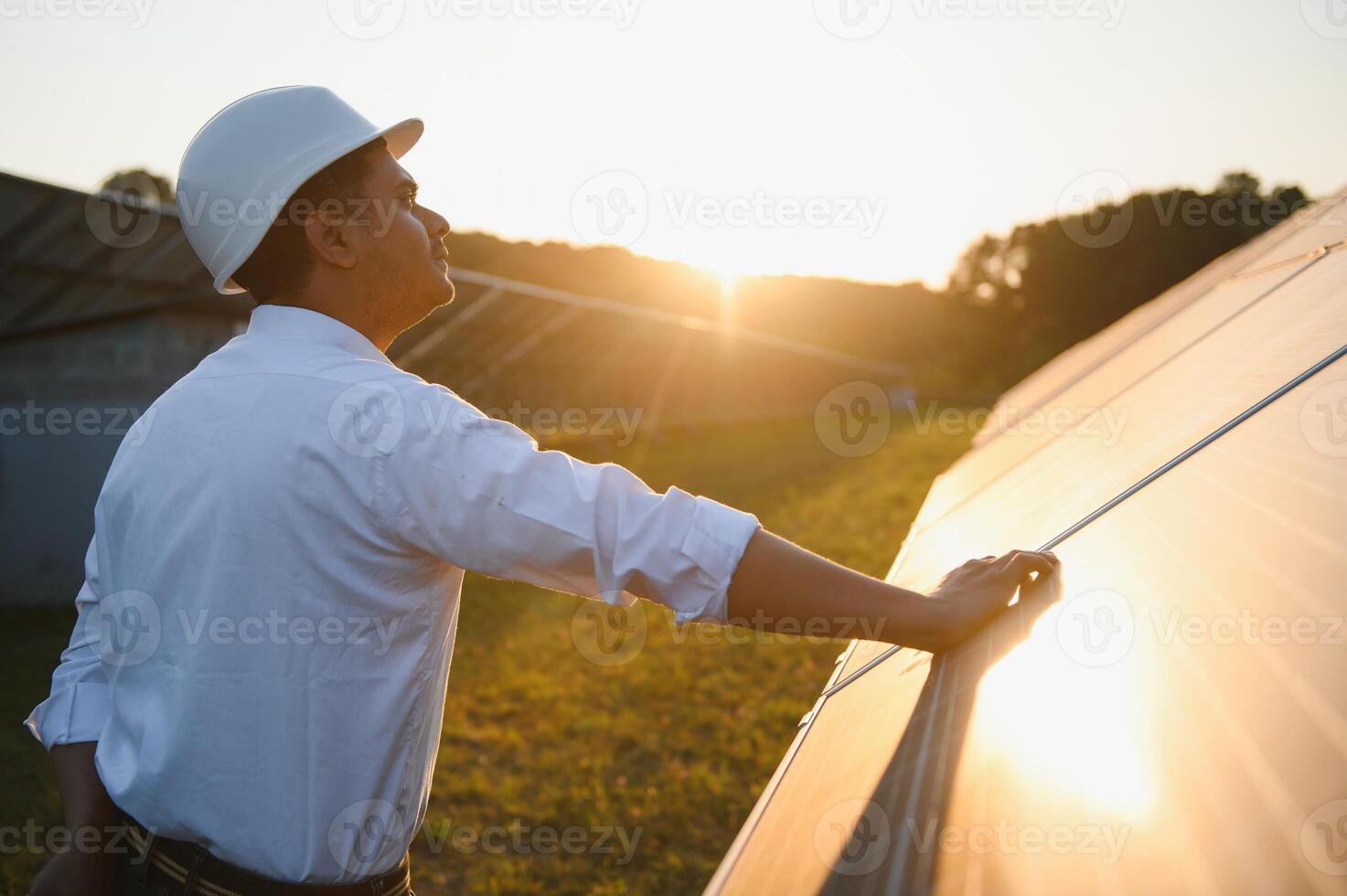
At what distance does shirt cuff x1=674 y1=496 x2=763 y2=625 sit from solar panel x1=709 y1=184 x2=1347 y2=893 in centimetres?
29

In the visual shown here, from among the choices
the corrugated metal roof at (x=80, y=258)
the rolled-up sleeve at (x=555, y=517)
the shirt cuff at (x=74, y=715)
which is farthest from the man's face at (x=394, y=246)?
the corrugated metal roof at (x=80, y=258)

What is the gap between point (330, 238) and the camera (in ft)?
5.09

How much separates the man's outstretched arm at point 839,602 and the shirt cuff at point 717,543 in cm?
2

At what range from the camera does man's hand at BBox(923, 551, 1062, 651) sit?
4.34 ft

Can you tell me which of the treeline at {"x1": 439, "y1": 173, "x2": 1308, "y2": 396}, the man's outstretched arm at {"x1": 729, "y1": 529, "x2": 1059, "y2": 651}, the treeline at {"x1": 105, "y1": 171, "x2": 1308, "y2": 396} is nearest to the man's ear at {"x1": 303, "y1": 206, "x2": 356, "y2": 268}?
the man's outstretched arm at {"x1": 729, "y1": 529, "x2": 1059, "y2": 651}

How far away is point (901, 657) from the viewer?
1574 mm

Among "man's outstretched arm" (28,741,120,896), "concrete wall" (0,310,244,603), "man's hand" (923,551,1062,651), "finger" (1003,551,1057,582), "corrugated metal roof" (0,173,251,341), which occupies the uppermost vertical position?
"finger" (1003,551,1057,582)

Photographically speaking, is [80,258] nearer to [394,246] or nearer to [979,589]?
[394,246]

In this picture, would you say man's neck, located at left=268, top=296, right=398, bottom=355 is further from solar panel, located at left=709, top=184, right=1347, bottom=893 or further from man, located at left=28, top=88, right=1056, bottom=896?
solar panel, located at left=709, top=184, right=1347, bottom=893

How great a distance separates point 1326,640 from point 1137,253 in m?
34.5

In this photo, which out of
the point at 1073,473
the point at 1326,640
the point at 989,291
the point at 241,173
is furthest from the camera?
the point at 989,291

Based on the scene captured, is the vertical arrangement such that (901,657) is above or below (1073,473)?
below

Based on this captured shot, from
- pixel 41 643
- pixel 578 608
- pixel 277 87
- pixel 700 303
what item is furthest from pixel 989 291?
pixel 277 87

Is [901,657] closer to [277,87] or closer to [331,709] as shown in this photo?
[331,709]
